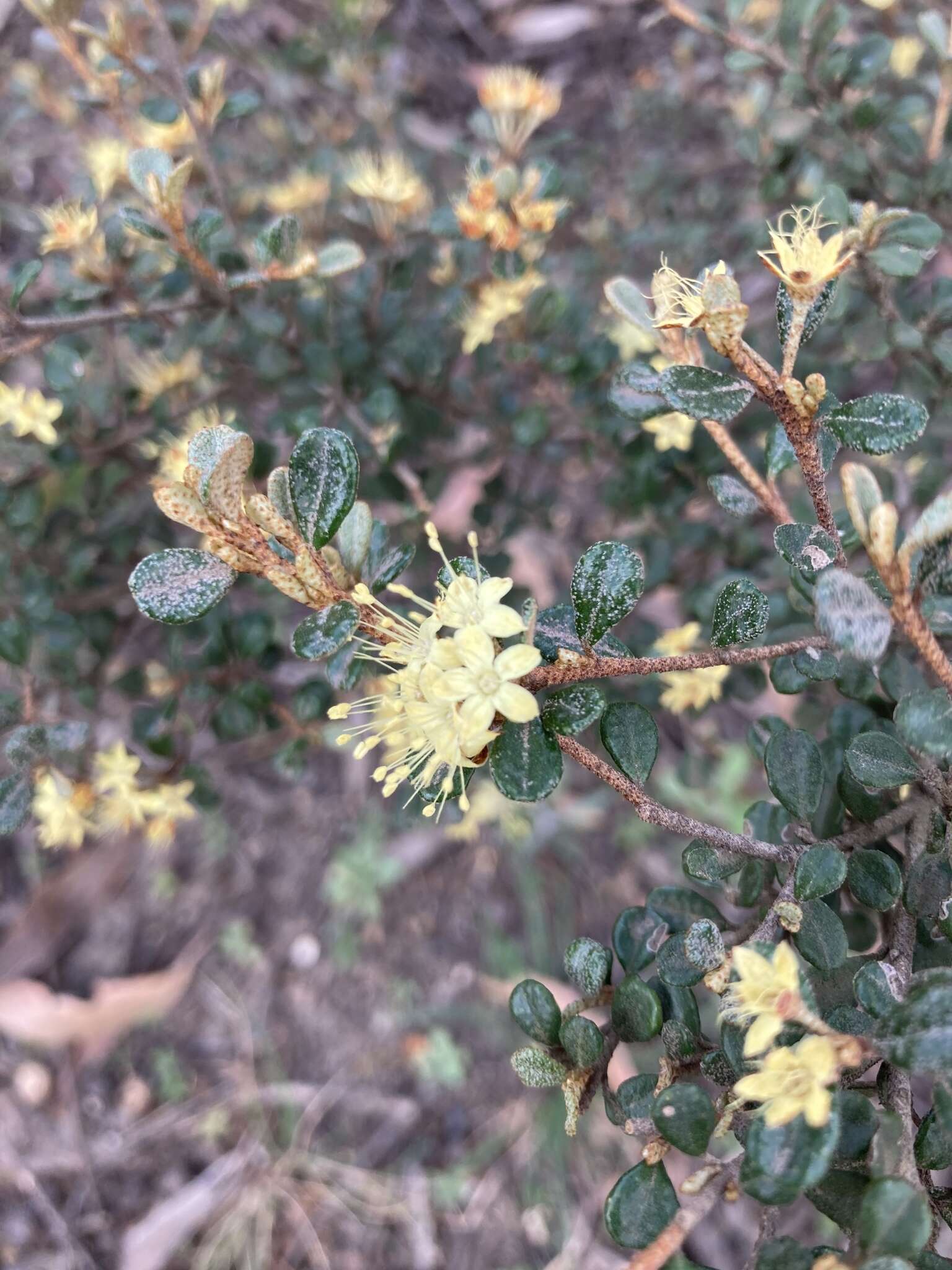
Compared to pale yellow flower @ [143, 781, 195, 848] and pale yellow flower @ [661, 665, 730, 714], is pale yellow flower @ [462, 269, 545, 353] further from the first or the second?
pale yellow flower @ [143, 781, 195, 848]

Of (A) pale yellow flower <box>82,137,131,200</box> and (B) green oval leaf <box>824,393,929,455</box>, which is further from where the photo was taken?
(A) pale yellow flower <box>82,137,131,200</box>

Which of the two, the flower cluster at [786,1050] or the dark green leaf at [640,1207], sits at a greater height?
the flower cluster at [786,1050]

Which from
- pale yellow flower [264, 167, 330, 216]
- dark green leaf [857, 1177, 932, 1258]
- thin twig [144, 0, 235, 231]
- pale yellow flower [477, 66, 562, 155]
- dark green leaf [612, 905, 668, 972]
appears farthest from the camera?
pale yellow flower [264, 167, 330, 216]

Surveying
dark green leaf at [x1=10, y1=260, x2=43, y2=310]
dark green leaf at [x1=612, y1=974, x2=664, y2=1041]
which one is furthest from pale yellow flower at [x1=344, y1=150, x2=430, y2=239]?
dark green leaf at [x1=612, y1=974, x2=664, y2=1041]

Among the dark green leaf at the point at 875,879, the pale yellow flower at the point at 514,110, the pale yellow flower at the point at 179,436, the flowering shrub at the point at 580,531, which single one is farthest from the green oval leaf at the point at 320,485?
the pale yellow flower at the point at 514,110

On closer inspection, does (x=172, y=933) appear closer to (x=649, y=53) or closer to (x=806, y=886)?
(x=806, y=886)

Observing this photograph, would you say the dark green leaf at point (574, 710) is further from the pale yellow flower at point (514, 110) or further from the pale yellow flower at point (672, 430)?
the pale yellow flower at point (514, 110)

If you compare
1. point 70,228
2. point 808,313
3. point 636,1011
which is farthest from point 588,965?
point 70,228

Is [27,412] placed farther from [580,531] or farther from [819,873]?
[580,531]
